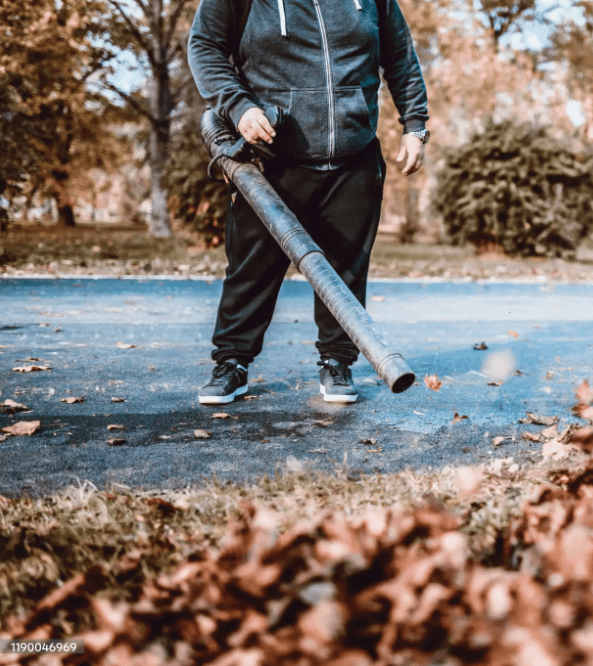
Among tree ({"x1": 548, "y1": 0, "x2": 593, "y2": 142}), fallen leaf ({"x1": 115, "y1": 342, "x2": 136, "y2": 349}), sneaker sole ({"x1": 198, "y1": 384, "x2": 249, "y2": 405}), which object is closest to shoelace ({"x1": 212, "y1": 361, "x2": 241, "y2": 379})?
sneaker sole ({"x1": 198, "y1": 384, "x2": 249, "y2": 405})

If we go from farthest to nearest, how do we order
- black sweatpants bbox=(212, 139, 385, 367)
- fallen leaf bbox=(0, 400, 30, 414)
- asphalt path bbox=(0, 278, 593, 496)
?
black sweatpants bbox=(212, 139, 385, 367), fallen leaf bbox=(0, 400, 30, 414), asphalt path bbox=(0, 278, 593, 496)

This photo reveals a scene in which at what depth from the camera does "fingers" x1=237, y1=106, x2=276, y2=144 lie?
307cm

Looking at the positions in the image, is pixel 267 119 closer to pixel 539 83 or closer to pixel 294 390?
pixel 294 390

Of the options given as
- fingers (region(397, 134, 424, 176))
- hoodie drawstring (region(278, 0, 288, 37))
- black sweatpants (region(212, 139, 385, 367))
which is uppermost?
hoodie drawstring (region(278, 0, 288, 37))

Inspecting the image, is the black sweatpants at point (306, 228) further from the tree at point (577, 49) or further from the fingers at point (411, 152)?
the tree at point (577, 49)

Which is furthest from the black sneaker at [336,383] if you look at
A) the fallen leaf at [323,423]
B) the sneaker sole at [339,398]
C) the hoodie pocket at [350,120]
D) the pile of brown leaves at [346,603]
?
the pile of brown leaves at [346,603]

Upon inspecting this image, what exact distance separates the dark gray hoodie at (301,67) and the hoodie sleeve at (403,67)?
18cm

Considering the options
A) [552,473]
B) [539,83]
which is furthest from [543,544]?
[539,83]

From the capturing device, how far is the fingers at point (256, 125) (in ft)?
10.1

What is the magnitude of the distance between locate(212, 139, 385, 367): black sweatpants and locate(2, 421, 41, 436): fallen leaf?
92cm

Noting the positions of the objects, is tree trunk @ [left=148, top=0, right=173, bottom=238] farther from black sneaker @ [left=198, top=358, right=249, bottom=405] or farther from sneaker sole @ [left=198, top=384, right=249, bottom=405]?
sneaker sole @ [left=198, top=384, right=249, bottom=405]

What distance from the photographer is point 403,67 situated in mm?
3553

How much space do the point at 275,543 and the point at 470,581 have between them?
1.25ft

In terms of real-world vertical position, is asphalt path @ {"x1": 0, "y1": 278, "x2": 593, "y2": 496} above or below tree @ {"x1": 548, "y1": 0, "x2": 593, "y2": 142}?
below
